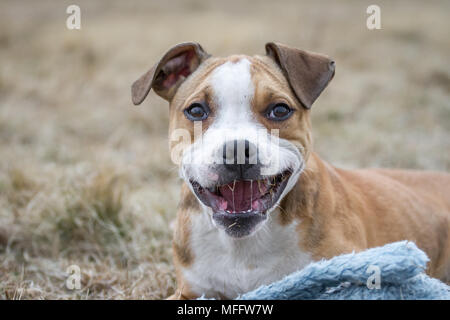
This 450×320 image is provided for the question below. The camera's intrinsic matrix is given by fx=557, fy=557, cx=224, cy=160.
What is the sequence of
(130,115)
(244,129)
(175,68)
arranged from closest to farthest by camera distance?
(244,129) < (175,68) < (130,115)

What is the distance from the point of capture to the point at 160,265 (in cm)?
407

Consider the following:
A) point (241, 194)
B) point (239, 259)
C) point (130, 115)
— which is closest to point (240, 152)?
point (241, 194)

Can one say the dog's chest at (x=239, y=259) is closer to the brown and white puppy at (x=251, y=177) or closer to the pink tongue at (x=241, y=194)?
the brown and white puppy at (x=251, y=177)

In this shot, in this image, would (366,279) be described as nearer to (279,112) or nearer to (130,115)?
(279,112)

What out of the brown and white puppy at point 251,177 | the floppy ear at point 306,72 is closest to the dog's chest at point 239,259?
the brown and white puppy at point 251,177

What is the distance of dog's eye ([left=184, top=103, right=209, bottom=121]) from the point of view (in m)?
3.09

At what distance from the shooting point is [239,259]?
3.19 meters

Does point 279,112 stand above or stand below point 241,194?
above

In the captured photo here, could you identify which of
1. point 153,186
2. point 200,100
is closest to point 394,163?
point 153,186

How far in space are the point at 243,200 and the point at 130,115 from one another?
5446 mm

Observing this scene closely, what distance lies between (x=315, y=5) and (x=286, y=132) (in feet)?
41.6

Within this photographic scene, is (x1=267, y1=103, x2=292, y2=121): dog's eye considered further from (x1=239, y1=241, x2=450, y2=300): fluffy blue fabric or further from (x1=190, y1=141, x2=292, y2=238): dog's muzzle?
(x1=239, y1=241, x2=450, y2=300): fluffy blue fabric

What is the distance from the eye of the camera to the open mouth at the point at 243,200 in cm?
290
